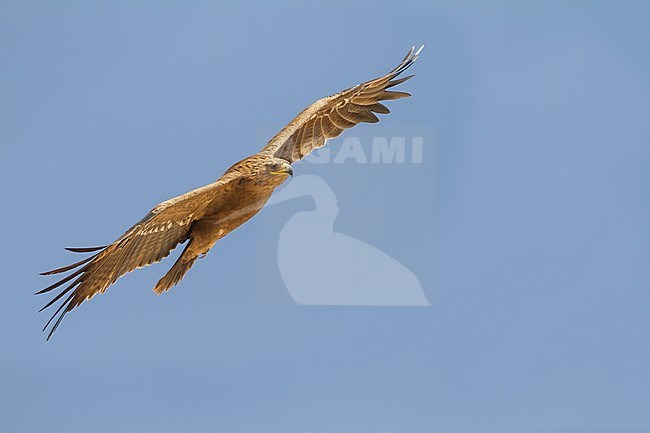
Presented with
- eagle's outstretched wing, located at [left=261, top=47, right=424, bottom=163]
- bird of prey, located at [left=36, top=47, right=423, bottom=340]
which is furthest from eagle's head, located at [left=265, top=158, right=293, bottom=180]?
eagle's outstretched wing, located at [left=261, top=47, right=424, bottom=163]

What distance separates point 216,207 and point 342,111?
0.95 metres

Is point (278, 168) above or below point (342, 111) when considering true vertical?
below

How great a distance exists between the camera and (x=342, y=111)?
5.20m

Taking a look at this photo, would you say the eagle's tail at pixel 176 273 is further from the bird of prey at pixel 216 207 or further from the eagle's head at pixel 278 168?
the eagle's head at pixel 278 168

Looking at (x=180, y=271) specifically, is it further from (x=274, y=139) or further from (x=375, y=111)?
(x=375, y=111)

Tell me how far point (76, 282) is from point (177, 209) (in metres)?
0.49

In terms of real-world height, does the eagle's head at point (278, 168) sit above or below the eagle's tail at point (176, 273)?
above

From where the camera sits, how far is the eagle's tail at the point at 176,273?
15.5 feet

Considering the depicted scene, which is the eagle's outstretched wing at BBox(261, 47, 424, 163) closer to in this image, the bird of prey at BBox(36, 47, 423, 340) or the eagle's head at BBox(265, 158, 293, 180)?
the bird of prey at BBox(36, 47, 423, 340)

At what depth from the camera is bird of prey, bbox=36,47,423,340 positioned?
427 cm

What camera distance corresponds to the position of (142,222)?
165 inches

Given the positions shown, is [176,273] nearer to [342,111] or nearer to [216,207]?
[216,207]

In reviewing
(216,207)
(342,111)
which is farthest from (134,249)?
(342,111)

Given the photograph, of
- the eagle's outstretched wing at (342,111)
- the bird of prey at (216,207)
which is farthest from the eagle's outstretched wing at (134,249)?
the eagle's outstretched wing at (342,111)
